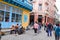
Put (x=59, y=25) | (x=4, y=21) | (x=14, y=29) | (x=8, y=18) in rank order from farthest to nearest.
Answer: (x=8, y=18)
(x=4, y=21)
(x=14, y=29)
(x=59, y=25)

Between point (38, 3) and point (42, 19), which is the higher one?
point (38, 3)

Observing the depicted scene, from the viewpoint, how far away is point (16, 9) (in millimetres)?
29906

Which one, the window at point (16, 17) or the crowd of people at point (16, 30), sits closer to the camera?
the crowd of people at point (16, 30)

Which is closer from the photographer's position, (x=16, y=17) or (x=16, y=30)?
(x=16, y=30)

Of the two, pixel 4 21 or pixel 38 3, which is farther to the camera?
pixel 38 3

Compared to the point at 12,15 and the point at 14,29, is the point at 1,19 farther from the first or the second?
the point at 12,15

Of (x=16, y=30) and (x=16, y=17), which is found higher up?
(x=16, y=17)

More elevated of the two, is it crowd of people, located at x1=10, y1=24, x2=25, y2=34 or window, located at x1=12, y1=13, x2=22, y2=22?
window, located at x1=12, y1=13, x2=22, y2=22

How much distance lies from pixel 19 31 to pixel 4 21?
7.78 ft

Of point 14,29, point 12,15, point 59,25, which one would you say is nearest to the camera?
point 59,25

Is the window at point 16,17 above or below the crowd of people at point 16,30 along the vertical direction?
above

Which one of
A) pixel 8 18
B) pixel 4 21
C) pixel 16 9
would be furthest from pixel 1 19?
pixel 16 9

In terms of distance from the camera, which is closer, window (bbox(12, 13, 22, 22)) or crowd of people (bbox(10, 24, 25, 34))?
crowd of people (bbox(10, 24, 25, 34))

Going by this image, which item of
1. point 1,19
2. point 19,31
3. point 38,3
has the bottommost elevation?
point 19,31
